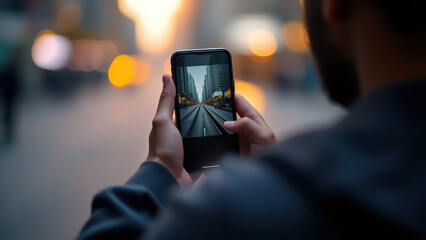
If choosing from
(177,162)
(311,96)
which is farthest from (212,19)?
(177,162)

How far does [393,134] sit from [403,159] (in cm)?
3

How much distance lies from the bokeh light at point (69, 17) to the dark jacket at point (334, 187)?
757 inches

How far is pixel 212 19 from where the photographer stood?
21.7m

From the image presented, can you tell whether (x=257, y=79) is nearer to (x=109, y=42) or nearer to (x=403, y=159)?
(x=109, y=42)

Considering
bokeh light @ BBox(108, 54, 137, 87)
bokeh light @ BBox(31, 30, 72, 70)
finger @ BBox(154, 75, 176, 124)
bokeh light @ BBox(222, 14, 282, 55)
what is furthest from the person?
bokeh light @ BBox(31, 30, 72, 70)

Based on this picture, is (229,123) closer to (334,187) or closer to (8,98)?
(334,187)

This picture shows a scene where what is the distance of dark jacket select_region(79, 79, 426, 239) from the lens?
1.75 ft

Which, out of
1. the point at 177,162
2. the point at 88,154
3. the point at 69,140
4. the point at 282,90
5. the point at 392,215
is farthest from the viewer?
the point at 282,90

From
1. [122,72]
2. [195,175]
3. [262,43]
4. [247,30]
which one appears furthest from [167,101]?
[247,30]

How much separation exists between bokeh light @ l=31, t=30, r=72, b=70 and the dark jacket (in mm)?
16339

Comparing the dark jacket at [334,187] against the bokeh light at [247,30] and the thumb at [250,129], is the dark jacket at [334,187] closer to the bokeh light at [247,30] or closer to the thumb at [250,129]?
the thumb at [250,129]

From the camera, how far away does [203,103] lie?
4.72 feet

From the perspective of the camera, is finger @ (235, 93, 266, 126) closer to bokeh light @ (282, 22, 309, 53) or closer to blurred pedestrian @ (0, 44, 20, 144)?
blurred pedestrian @ (0, 44, 20, 144)

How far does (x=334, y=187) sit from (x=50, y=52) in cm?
1646
